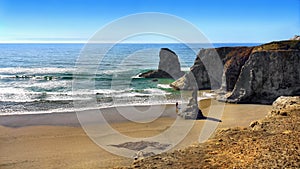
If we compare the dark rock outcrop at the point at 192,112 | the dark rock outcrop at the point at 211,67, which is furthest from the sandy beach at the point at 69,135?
the dark rock outcrop at the point at 211,67

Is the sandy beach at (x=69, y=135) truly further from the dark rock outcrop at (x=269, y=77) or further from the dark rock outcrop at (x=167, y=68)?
the dark rock outcrop at (x=167, y=68)

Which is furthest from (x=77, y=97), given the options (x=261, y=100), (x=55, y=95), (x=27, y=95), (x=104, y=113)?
(x=261, y=100)

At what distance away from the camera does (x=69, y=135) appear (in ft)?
64.6

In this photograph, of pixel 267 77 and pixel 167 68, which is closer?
pixel 267 77

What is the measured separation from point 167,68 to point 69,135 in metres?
40.6

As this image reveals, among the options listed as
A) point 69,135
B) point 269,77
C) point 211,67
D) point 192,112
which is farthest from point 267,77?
point 69,135

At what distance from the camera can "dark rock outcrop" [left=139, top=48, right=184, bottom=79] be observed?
57250 millimetres

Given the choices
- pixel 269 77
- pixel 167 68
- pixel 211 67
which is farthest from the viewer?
pixel 167 68

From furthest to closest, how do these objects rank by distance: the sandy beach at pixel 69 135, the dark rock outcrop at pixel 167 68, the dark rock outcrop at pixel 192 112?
the dark rock outcrop at pixel 167 68, the dark rock outcrop at pixel 192 112, the sandy beach at pixel 69 135

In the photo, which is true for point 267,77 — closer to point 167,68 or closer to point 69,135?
point 69,135

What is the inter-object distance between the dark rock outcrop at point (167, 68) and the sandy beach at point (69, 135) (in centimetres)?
2791

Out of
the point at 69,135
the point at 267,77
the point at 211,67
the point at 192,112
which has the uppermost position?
the point at 211,67

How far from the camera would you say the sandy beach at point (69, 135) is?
48.1 ft

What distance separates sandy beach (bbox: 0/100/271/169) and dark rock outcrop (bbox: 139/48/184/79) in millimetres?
27905
